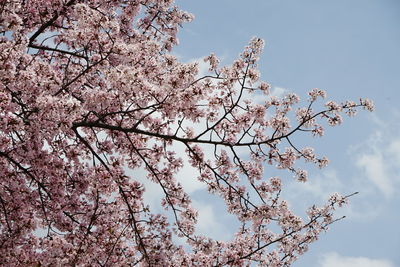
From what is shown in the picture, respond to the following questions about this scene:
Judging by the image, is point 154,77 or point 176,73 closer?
point 176,73

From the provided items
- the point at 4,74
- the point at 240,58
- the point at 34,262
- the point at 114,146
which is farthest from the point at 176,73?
the point at 34,262

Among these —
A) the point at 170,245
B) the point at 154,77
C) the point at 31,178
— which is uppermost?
the point at 154,77

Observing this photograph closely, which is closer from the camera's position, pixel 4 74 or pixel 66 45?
pixel 4 74

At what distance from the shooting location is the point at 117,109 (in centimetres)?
926

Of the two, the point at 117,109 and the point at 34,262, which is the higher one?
the point at 117,109

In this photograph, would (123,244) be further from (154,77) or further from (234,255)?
(154,77)

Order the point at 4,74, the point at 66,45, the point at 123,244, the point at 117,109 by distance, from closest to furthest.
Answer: the point at 4,74 < the point at 117,109 < the point at 123,244 < the point at 66,45

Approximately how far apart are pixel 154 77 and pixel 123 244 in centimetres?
363

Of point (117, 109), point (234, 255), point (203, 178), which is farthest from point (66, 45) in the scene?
point (234, 255)

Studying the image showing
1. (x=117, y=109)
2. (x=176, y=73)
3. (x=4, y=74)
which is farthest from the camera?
(x=117, y=109)

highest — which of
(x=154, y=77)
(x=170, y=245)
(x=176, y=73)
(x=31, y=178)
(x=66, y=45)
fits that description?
(x=66, y=45)

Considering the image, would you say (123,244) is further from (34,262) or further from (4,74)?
(4,74)

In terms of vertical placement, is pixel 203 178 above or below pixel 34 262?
above

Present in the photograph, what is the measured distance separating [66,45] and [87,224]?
4731mm
